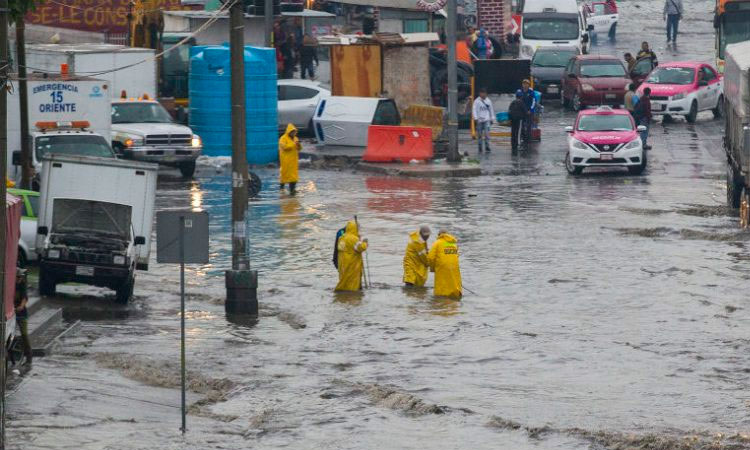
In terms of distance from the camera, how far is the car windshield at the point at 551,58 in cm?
5059

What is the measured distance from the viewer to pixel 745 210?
29.6 meters

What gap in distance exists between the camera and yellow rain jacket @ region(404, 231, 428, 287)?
77.7 ft

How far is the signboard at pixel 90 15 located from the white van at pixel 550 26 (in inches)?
479

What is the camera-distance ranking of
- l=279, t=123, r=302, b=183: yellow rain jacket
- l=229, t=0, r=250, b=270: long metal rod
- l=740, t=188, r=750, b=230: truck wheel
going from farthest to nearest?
l=279, t=123, r=302, b=183: yellow rain jacket, l=740, t=188, r=750, b=230: truck wheel, l=229, t=0, r=250, b=270: long metal rod

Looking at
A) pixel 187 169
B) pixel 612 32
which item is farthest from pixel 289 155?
pixel 612 32

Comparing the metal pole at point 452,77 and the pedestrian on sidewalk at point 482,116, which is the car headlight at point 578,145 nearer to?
the metal pole at point 452,77

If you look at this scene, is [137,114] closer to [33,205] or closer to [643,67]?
[33,205]

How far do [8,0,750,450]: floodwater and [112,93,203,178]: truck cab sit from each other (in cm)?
324

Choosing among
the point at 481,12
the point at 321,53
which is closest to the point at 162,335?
the point at 321,53

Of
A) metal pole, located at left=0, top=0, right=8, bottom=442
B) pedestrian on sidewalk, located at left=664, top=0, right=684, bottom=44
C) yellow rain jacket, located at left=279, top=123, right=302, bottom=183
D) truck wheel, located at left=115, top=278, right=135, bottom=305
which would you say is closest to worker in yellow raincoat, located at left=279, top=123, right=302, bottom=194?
yellow rain jacket, located at left=279, top=123, right=302, bottom=183

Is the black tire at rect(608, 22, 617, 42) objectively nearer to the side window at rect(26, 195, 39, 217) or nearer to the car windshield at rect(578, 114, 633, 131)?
the car windshield at rect(578, 114, 633, 131)

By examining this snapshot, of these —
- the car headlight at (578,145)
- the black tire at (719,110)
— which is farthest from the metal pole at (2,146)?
the black tire at (719,110)

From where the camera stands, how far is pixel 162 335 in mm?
21047

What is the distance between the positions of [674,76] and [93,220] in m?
27.2
